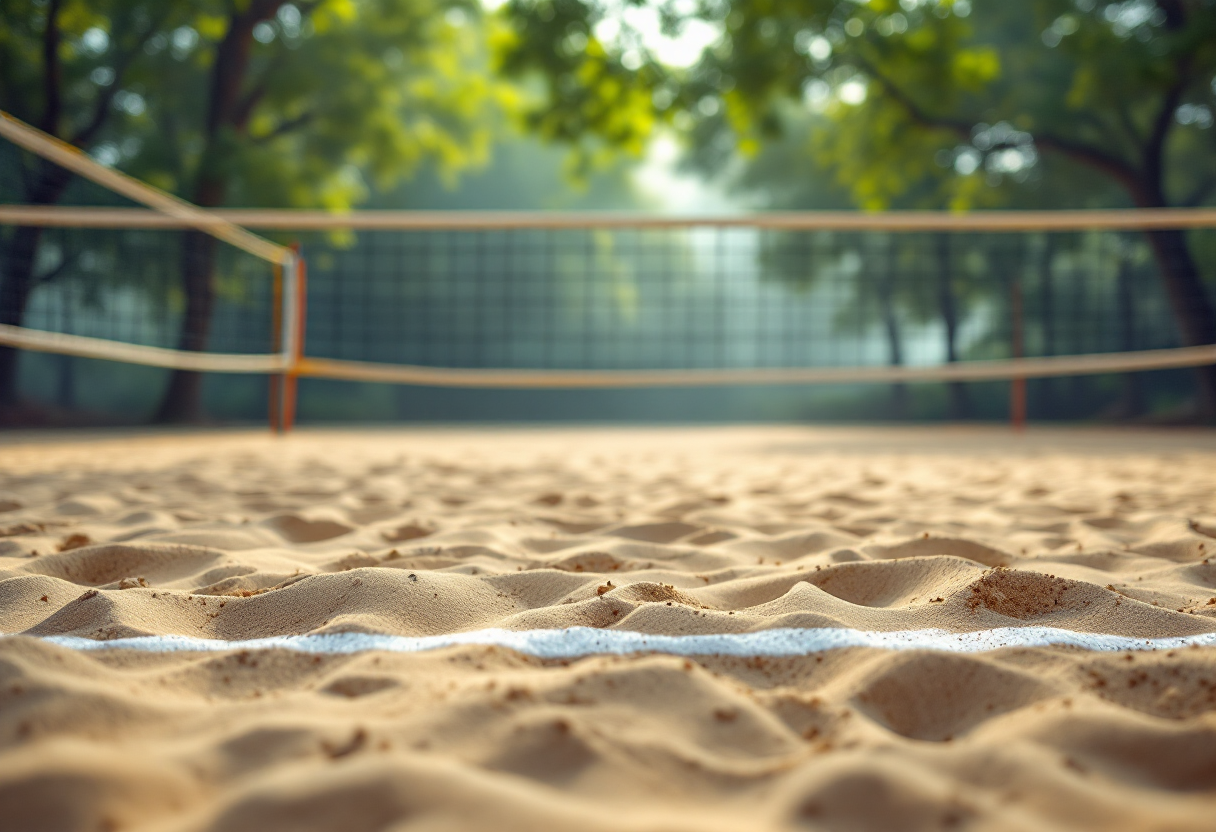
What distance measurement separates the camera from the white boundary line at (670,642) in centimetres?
109

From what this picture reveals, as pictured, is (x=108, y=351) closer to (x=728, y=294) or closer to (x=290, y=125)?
(x=290, y=125)

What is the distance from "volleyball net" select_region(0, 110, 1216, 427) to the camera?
14.9 ft

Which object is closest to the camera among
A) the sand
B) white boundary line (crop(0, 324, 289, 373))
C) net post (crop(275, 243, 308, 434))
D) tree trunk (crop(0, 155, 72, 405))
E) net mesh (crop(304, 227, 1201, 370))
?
the sand

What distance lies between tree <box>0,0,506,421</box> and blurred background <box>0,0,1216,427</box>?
37 millimetres

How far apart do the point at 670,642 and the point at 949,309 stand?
12667mm

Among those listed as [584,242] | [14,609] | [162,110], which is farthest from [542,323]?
[14,609]

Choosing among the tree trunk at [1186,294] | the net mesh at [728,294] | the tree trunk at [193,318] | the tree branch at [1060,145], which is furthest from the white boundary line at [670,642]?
the tree branch at [1060,145]

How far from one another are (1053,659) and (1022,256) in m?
14.1

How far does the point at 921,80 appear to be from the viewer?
9.12 meters

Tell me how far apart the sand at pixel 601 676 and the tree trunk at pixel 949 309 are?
10.8 meters

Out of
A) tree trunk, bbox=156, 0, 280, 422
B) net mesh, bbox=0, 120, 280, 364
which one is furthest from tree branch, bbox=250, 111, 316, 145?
net mesh, bbox=0, 120, 280, 364

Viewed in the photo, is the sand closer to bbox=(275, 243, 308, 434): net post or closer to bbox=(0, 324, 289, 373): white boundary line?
bbox=(0, 324, 289, 373): white boundary line

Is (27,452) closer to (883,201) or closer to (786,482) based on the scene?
(786,482)

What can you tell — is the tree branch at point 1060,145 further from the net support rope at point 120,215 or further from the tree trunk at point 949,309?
the net support rope at point 120,215
